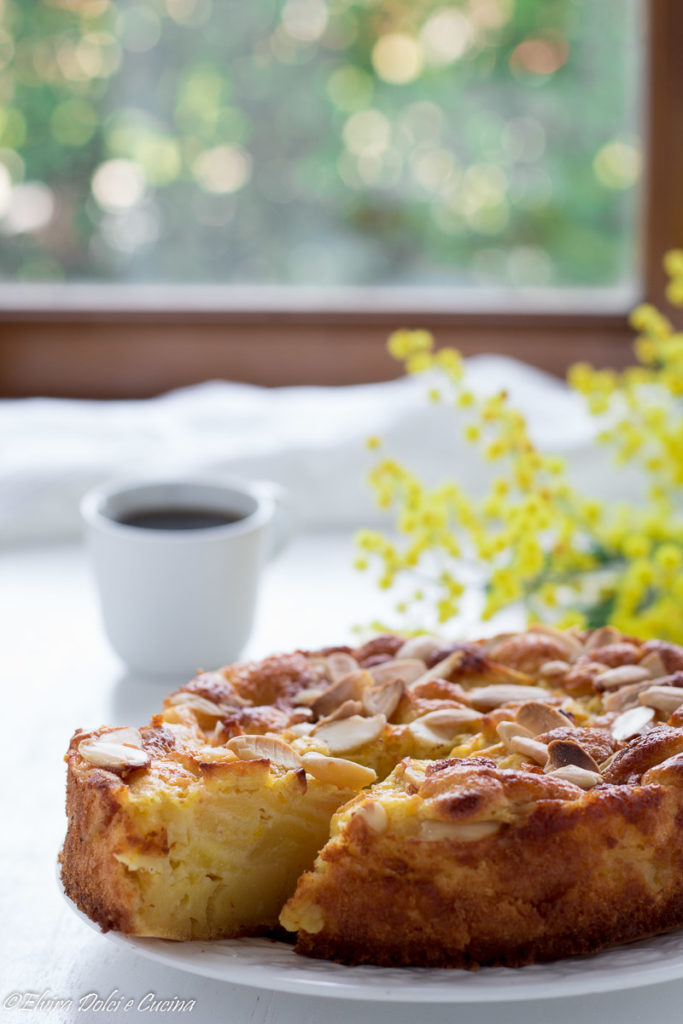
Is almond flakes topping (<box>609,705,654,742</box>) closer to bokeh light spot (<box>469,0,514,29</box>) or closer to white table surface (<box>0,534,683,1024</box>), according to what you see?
white table surface (<box>0,534,683,1024</box>)

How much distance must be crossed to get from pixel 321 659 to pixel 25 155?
2.40 meters

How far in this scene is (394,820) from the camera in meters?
0.82

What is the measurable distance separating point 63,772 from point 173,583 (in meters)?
0.26

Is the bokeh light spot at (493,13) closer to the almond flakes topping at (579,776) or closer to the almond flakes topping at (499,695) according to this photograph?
the almond flakes topping at (499,695)

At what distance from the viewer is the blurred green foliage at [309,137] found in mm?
3023

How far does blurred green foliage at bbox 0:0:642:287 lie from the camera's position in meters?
3.02

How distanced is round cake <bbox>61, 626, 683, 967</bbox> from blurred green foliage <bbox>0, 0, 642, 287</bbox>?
211 cm

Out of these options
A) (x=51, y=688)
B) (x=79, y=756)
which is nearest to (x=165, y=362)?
A: (x=51, y=688)

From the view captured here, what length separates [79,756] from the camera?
912mm

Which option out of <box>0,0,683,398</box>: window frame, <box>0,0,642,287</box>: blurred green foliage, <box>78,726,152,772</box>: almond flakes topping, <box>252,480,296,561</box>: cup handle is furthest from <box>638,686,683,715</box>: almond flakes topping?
<box>0,0,642,287</box>: blurred green foliage

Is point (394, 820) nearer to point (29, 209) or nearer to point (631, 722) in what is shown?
point (631, 722)

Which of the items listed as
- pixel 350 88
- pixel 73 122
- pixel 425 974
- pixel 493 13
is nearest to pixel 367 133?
pixel 350 88

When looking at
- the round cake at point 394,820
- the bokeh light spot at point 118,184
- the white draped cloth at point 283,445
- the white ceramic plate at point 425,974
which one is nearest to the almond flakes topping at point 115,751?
the round cake at point 394,820

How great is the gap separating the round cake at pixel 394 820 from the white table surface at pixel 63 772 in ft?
0.20
